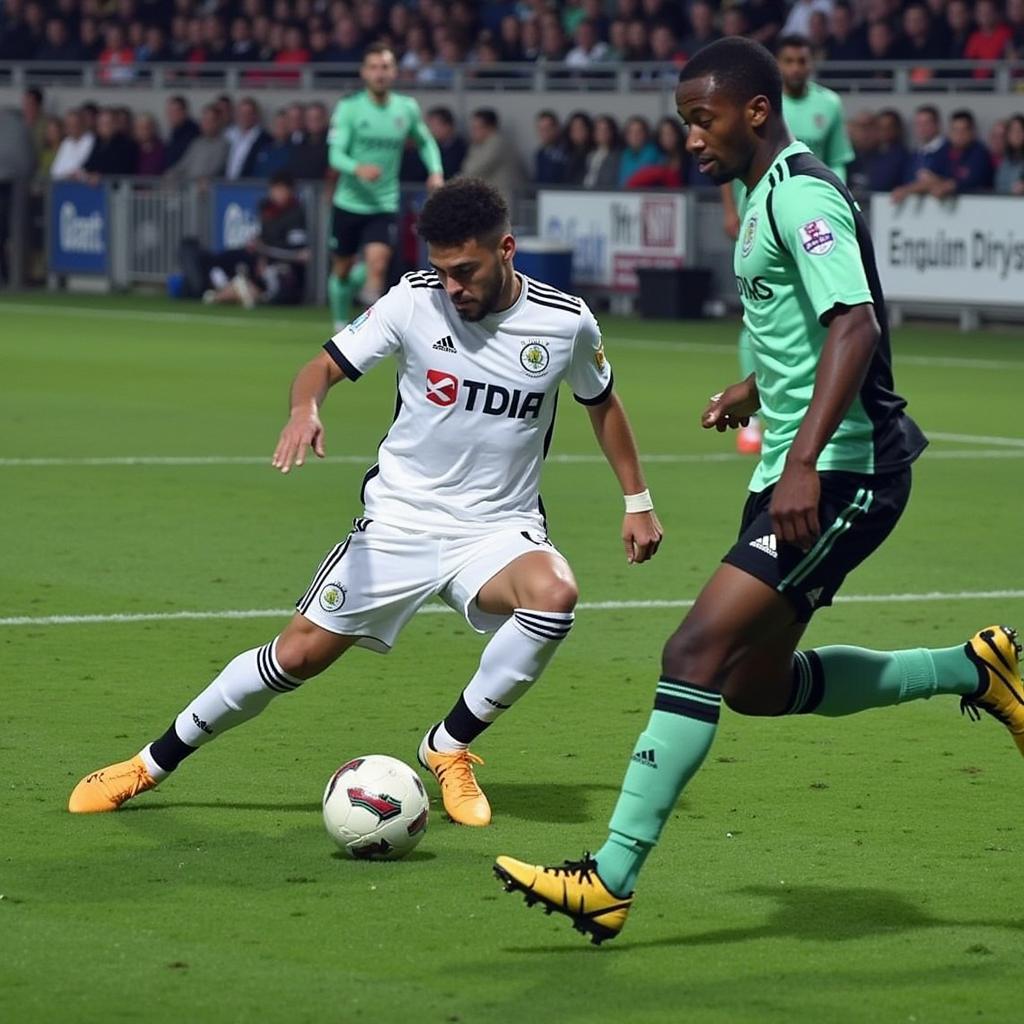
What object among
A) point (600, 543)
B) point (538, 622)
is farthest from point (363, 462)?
point (538, 622)

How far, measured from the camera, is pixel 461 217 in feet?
19.3

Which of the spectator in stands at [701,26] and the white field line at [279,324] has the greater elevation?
the spectator in stands at [701,26]

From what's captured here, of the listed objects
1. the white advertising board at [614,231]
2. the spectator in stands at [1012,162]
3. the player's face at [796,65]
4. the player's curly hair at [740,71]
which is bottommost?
the white advertising board at [614,231]

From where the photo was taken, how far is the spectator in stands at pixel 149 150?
1154 inches

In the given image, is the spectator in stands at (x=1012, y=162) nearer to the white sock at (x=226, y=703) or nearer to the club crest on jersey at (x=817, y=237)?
the white sock at (x=226, y=703)

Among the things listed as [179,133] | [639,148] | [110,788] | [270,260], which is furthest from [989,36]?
[110,788]

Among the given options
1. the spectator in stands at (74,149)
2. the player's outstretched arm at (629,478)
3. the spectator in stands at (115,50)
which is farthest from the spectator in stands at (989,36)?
the player's outstretched arm at (629,478)

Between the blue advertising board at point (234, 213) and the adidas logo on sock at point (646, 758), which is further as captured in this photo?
the blue advertising board at point (234, 213)

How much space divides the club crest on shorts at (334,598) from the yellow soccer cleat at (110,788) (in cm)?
66

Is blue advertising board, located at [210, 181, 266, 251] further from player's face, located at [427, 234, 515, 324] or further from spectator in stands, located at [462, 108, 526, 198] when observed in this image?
player's face, located at [427, 234, 515, 324]

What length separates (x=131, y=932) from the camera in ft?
16.6

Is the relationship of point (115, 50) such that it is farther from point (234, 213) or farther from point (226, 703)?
point (226, 703)

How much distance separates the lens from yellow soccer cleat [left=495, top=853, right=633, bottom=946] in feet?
16.0

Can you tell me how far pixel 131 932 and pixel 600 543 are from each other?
5.95m
